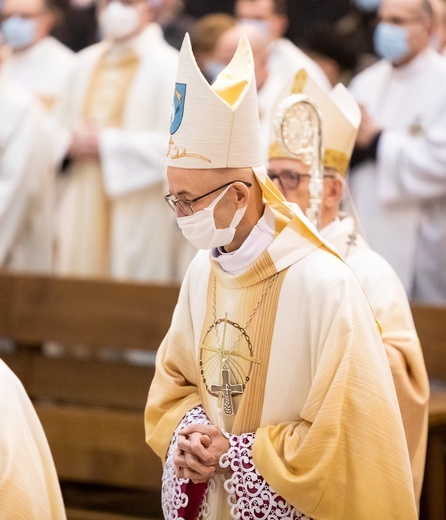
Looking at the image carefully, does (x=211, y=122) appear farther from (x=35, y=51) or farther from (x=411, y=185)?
(x=35, y=51)

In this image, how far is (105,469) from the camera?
633 centimetres

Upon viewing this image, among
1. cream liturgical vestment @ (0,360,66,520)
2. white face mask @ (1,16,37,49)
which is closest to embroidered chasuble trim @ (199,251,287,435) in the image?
cream liturgical vestment @ (0,360,66,520)

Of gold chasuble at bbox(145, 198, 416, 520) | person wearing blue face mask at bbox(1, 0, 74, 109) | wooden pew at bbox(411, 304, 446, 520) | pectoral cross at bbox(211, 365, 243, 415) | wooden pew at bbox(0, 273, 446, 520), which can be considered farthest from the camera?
person wearing blue face mask at bbox(1, 0, 74, 109)

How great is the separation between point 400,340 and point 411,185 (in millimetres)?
2773

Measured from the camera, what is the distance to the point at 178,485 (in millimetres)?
3574

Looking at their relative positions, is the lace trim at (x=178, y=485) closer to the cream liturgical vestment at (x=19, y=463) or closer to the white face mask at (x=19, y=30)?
the cream liturgical vestment at (x=19, y=463)

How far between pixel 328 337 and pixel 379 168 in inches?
151

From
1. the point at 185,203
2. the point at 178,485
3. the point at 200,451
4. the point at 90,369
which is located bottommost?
the point at 90,369

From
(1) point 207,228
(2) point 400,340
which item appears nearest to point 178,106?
(1) point 207,228

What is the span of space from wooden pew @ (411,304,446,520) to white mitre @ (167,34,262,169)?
2229 millimetres

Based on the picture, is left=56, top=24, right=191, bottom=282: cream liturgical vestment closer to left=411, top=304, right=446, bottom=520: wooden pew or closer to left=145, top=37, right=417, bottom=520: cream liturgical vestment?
left=411, top=304, right=446, bottom=520: wooden pew

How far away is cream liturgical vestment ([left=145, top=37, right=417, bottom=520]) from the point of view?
330 centimetres

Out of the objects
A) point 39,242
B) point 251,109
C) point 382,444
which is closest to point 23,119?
point 39,242

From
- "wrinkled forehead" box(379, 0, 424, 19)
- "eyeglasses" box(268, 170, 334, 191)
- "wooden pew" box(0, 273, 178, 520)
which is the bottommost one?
"wooden pew" box(0, 273, 178, 520)
